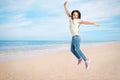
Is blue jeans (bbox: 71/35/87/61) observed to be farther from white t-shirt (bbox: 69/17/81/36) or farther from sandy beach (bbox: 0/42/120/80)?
sandy beach (bbox: 0/42/120/80)

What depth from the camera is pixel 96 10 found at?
4008 mm

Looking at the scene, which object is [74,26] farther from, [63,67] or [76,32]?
[63,67]

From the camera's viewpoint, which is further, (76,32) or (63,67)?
(63,67)

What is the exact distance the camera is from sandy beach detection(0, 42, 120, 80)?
367 centimetres

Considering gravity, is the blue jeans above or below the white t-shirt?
below

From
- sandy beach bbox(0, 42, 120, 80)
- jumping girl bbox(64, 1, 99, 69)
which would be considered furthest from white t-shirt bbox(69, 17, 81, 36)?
sandy beach bbox(0, 42, 120, 80)

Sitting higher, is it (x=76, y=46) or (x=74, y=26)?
(x=74, y=26)

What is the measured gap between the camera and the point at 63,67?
3920 millimetres

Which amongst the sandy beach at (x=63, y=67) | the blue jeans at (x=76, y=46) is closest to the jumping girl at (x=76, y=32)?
the blue jeans at (x=76, y=46)

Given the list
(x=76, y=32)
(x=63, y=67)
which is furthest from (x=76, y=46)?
(x=63, y=67)

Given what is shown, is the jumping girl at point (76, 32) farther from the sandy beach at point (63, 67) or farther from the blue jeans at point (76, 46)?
the sandy beach at point (63, 67)

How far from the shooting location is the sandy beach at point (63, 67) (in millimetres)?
3671

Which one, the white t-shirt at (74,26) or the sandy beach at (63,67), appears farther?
the sandy beach at (63,67)

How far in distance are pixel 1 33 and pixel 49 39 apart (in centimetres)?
76
